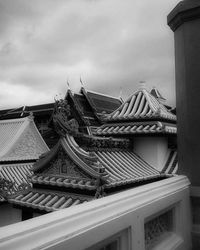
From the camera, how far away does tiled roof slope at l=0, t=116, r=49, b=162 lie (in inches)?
579

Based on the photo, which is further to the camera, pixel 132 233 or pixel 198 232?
pixel 198 232

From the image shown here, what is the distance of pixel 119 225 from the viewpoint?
128 cm

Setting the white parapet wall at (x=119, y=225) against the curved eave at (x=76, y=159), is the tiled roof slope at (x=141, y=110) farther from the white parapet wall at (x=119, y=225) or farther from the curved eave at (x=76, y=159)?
the white parapet wall at (x=119, y=225)

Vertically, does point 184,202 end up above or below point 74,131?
below

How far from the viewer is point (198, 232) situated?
2168mm

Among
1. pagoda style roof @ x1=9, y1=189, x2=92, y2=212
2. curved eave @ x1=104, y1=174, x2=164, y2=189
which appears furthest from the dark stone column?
pagoda style roof @ x1=9, y1=189, x2=92, y2=212

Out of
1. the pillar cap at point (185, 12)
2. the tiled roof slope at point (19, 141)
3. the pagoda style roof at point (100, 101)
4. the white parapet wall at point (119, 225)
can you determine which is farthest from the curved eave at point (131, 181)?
the pagoda style roof at point (100, 101)

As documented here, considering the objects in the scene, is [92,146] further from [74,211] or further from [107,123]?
[74,211]

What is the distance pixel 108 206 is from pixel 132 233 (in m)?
0.25

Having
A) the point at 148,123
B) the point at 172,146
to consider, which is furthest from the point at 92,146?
the point at 172,146

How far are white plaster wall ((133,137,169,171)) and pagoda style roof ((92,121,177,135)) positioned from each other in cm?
35

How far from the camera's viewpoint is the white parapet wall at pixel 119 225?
0.90m

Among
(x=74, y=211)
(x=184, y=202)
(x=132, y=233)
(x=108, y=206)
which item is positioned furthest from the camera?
(x=184, y=202)

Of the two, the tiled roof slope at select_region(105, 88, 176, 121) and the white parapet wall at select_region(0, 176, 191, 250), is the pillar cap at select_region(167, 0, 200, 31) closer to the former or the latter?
the white parapet wall at select_region(0, 176, 191, 250)
